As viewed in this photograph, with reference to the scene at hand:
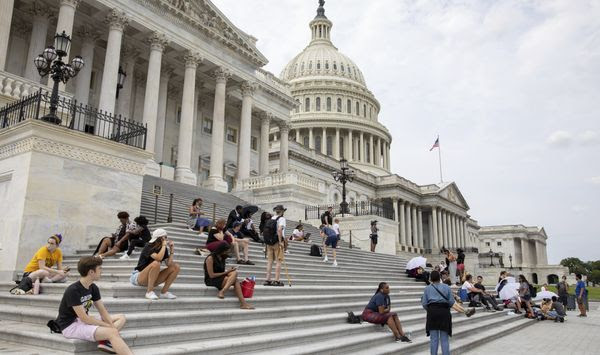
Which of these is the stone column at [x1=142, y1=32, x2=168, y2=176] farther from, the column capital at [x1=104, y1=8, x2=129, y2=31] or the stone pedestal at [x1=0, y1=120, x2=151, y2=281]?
the stone pedestal at [x1=0, y1=120, x2=151, y2=281]

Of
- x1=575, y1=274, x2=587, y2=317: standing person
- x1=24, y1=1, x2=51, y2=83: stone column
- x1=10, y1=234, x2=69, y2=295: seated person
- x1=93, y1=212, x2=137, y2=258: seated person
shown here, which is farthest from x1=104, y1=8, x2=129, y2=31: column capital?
x1=575, y1=274, x2=587, y2=317: standing person

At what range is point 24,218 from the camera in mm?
11180

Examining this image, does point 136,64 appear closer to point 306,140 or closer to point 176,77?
point 176,77

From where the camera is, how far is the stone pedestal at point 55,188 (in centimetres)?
1124

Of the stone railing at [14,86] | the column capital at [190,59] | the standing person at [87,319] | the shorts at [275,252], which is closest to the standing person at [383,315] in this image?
the shorts at [275,252]

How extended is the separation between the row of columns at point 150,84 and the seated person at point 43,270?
1512cm

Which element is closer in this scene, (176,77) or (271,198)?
(271,198)

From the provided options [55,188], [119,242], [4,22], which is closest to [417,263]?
[119,242]

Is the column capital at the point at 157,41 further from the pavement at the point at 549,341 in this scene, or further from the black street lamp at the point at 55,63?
the pavement at the point at 549,341

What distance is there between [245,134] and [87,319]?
29098 millimetres

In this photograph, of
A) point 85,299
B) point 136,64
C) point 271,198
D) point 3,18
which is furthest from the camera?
point 136,64

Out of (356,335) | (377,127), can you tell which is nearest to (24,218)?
(356,335)

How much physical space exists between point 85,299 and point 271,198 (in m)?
23.3

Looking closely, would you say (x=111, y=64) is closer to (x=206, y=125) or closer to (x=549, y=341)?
(x=206, y=125)
